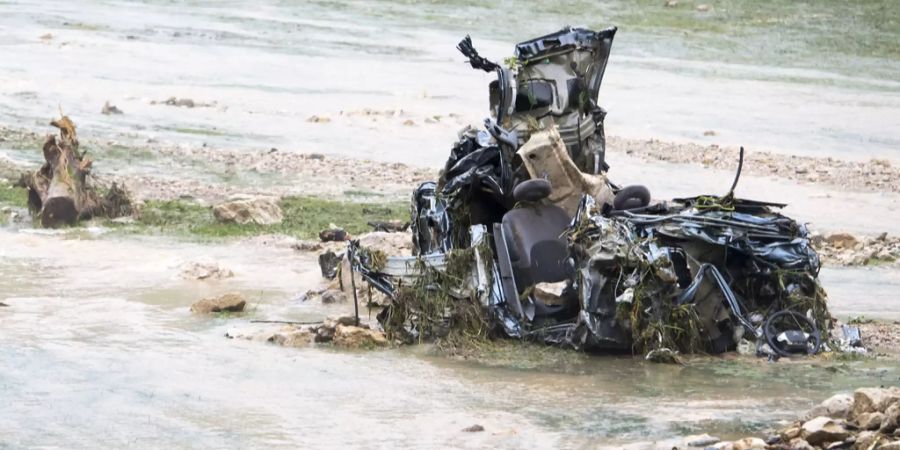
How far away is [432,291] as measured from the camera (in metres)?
14.5

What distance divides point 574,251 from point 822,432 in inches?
178

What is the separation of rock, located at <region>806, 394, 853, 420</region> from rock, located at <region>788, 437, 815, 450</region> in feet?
2.52

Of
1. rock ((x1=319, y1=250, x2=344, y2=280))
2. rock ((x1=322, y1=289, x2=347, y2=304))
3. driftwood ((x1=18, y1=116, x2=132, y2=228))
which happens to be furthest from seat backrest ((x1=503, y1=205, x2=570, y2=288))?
driftwood ((x1=18, y1=116, x2=132, y2=228))

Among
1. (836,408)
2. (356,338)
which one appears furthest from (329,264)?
(836,408)

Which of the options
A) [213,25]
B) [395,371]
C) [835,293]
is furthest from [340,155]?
[213,25]

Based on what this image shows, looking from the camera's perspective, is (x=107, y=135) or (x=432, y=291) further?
(x=107, y=135)

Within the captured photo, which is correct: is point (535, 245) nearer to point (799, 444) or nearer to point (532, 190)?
point (532, 190)

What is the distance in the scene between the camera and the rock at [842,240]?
1953 cm

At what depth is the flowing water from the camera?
11719 millimetres

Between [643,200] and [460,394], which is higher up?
[643,200]

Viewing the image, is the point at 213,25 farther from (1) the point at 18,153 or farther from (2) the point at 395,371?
(2) the point at 395,371

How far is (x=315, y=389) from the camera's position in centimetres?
1270

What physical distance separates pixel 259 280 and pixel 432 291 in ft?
12.6

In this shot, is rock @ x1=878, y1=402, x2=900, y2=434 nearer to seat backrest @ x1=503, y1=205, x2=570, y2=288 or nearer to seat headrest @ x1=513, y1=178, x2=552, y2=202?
seat backrest @ x1=503, y1=205, x2=570, y2=288
